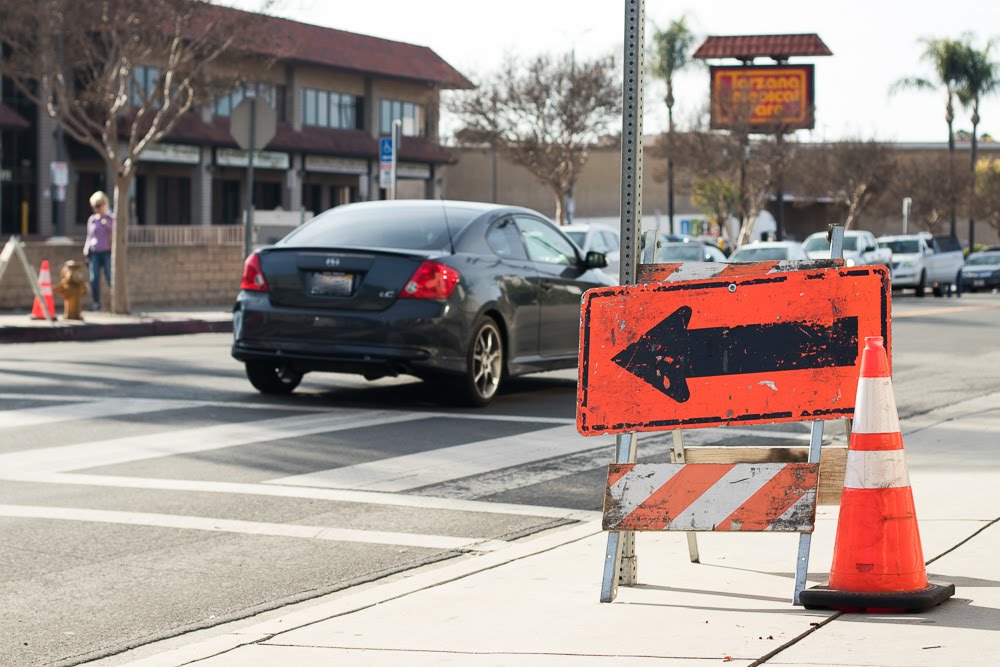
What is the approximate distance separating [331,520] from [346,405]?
4.60 m

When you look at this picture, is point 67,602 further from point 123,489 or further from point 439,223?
point 439,223

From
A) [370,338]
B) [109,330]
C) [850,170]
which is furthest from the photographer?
[850,170]

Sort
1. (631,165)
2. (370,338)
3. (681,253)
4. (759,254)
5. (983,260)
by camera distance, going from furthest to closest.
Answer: (983,260) < (759,254) < (681,253) < (370,338) < (631,165)

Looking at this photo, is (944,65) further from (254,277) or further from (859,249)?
(254,277)

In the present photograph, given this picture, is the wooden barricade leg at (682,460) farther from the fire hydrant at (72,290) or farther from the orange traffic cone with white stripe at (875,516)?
the fire hydrant at (72,290)

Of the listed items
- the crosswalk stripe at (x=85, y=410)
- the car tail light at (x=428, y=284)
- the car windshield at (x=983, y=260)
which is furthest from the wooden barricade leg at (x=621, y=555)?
the car windshield at (x=983, y=260)

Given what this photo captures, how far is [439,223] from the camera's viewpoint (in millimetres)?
Result: 12273

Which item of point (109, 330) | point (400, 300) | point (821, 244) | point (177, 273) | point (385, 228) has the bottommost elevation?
point (109, 330)

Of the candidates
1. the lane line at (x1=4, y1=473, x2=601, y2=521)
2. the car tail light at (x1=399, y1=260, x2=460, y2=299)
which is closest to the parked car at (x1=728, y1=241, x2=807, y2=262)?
the car tail light at (x1=399, y1=260, x2=460, y2=299)

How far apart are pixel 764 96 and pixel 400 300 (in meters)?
53.2

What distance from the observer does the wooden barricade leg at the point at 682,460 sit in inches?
237

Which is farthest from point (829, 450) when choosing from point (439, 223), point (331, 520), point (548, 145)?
point (548, 145)

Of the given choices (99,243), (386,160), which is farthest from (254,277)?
(386,160)

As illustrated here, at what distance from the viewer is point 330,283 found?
38.6 feet
